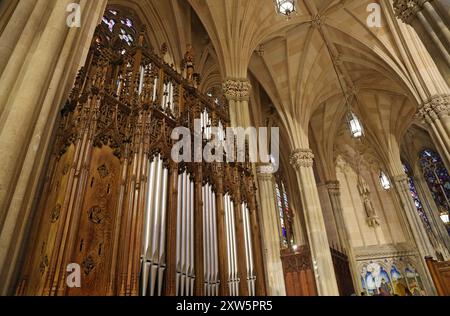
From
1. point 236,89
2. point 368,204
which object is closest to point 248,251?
point 236,89

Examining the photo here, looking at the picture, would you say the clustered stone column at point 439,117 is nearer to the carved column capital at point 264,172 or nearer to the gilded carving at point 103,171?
the carved column capital at point 264,172

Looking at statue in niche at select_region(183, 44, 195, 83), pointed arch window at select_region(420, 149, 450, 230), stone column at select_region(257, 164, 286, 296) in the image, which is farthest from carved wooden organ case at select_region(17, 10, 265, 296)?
pointed arch window at select_region(420, 149, 450, 230)

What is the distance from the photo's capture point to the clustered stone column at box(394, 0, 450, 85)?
4434 millimetres

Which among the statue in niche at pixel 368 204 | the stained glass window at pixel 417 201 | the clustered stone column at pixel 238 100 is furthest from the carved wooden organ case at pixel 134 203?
the stained glass window at pixel 417 201

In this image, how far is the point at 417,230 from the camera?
1529 centimetres

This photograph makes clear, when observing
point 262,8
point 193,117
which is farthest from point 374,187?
point 193,117

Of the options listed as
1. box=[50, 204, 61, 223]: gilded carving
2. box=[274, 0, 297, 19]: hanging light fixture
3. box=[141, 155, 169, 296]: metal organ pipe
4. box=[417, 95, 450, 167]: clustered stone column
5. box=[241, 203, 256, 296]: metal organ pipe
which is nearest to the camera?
box=[50, 204, 61, 223]: gilded carving

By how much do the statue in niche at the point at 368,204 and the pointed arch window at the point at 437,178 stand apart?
13.6 ft

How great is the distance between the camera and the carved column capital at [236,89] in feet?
30.0

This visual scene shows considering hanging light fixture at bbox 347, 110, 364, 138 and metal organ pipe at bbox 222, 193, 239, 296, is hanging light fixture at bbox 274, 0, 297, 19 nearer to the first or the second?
hanging light fixture at bbox 347, 110, 364, 138

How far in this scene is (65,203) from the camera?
3.02m

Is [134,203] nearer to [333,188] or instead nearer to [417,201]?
[333,188]

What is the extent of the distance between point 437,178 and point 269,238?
15.5 meters
